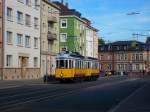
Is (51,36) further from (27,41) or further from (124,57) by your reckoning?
(124,57)

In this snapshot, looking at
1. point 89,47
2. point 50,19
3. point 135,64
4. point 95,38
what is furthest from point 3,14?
point 135,64

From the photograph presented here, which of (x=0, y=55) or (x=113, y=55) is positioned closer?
(x=0, y=55)

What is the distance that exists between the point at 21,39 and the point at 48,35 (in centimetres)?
1498

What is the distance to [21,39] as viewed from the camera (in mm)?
74500

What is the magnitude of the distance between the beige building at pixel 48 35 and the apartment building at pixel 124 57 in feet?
222

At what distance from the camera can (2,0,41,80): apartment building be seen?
68.5 metres

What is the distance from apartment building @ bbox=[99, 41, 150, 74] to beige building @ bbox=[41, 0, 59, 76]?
6758cm

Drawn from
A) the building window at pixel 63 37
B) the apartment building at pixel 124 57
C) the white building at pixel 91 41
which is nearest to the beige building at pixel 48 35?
the building window at pixel 63 37

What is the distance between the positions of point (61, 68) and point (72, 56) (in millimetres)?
1955

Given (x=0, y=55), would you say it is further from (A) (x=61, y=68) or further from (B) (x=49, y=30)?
(B) (x=49, y=30)

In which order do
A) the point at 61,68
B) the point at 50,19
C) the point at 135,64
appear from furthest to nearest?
1. the point at 135,64
2. the point at 50,19
3. the point at 61,68

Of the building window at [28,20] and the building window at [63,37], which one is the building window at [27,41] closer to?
the building window at [28,20]

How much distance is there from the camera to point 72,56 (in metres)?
56.3

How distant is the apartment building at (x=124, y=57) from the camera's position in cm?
16375
